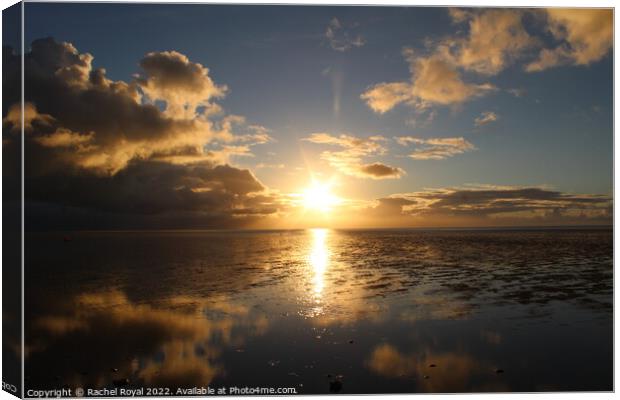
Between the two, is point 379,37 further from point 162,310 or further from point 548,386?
point 162,310

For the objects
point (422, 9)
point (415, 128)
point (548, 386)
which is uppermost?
point (422, 9)

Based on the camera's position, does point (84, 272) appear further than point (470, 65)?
Yes

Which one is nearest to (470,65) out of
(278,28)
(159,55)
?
(278,28)

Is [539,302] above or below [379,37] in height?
below

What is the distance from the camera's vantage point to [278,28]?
38.2 feet

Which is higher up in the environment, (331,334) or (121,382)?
(331,334)

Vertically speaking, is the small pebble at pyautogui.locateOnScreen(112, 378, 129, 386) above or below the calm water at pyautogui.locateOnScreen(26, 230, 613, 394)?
below

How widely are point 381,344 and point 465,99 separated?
7.69 m

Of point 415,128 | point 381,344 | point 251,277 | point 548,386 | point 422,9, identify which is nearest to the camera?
point 548,386

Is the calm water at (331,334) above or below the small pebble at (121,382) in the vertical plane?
above

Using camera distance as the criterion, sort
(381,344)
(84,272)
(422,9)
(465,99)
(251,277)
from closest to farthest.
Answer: (381,344), (422,9), (465,99), (251,277), (84,272)

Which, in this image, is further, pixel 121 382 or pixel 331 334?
pixel 331 334

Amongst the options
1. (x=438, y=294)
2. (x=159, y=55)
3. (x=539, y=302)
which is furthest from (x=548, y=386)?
(x=159, y=55)

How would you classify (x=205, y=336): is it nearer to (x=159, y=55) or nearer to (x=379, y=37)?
(x=159, y=55)
